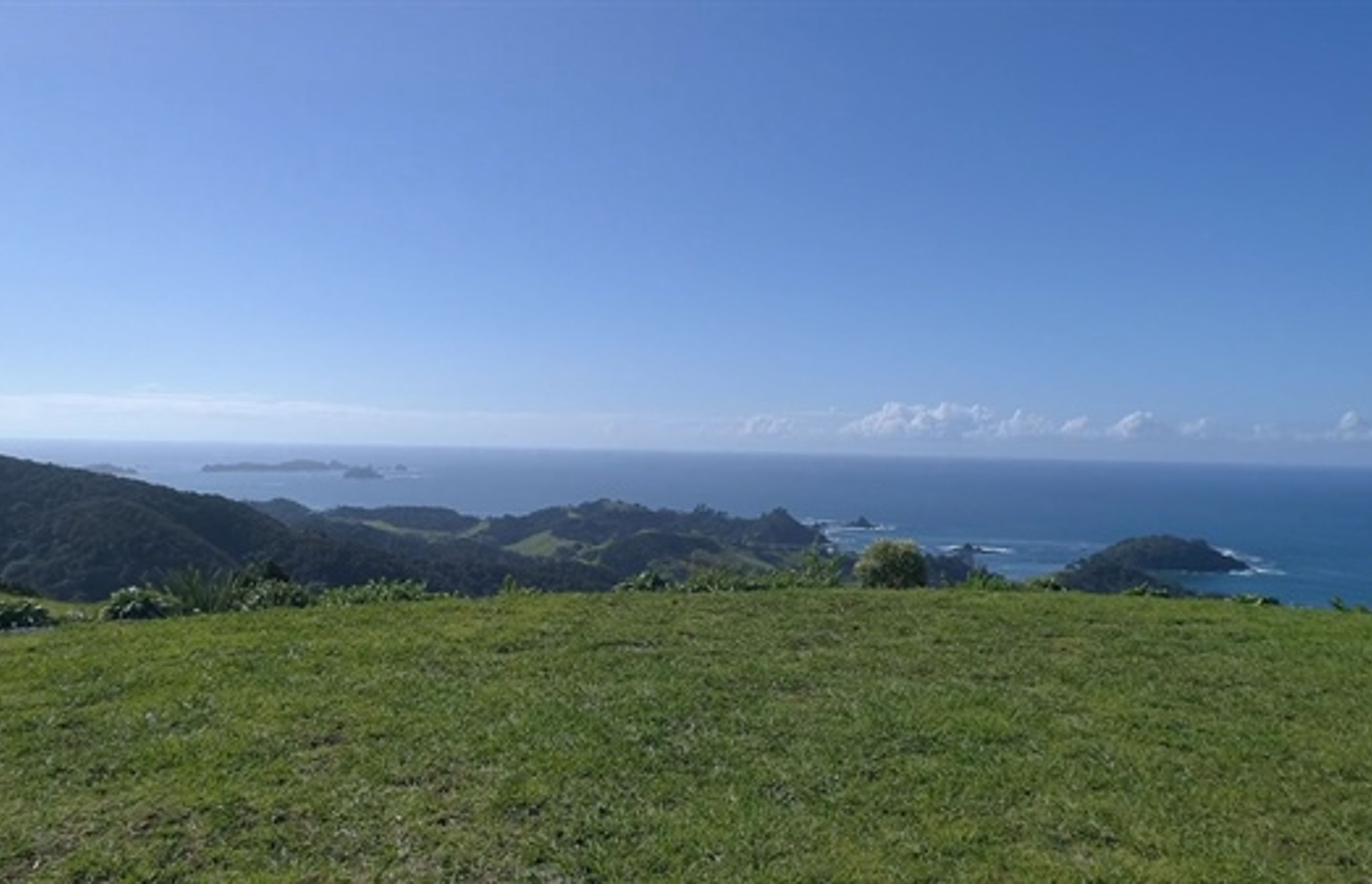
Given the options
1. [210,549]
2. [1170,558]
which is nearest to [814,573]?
[210,549]

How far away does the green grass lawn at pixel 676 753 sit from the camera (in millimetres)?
4793

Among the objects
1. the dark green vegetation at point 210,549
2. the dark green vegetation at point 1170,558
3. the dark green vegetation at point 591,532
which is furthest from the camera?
the dark green vegetation at point 591,532

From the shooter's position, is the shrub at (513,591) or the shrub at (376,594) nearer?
the shrub at (376,594)

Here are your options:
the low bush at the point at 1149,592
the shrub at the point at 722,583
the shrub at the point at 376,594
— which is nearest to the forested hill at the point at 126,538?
the shrub at the point at 376,594

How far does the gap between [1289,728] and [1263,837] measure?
2261 millimetres

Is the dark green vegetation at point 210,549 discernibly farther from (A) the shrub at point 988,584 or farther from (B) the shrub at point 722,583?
(A) the shrub at point 988,584

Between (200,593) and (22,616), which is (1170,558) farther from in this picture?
(22,616)

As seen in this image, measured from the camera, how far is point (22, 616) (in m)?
10.4

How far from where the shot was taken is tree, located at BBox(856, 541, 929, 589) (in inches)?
561

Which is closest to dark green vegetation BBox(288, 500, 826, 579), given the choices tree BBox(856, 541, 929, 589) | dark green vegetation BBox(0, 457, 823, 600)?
dark green vegetation BBox(0, 457, 823, 600)

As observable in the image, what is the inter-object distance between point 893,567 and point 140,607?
34.4ft

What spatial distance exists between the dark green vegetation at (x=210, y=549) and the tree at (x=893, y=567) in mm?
6548

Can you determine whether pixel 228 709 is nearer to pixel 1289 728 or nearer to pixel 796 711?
pixel 796 711

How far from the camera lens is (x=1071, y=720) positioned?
275 inches
